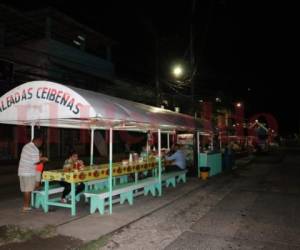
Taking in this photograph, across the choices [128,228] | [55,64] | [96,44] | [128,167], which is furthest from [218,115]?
[128,228]

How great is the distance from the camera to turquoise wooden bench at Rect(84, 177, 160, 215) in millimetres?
8125

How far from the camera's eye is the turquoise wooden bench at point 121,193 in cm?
812

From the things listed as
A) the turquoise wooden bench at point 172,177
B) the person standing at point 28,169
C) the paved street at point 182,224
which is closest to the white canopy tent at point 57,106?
the person standing at point 28,169

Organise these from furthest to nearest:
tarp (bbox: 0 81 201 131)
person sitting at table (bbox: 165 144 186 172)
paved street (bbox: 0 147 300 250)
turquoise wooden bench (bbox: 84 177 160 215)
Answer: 1. person sitting at table (bbox: 165 144 186 172)
2. turquoise wooden bench (bbox: 84 177 160 215)
3. tarp (bbox: 0 81 201 131)
4. paved street (bbox: 0 147 300 250)

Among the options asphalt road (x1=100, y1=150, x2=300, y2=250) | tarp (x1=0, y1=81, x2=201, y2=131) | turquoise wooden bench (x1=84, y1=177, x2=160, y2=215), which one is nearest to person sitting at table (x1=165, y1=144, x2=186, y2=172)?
asphalt road (x1=100, y1=150, x2=300, y2=250)

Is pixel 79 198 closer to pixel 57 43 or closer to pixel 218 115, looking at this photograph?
pixel 57 43

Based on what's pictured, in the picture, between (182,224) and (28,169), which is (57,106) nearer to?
(28,169)

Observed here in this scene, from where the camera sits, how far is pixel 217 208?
9.23m

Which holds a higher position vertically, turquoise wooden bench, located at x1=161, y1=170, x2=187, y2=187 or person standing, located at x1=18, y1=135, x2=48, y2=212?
person standing, located at x1=18, y1=135, x2=48, y2=212

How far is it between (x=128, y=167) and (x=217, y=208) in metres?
2.92

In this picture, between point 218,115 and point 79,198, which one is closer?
point 79,198

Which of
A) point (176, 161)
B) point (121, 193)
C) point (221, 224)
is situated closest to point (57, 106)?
point (121, 193)

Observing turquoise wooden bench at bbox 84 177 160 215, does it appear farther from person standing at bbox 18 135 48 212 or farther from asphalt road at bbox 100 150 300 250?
person standing at bbox 18 135 48 212

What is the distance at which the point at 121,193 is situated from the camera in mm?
9141
